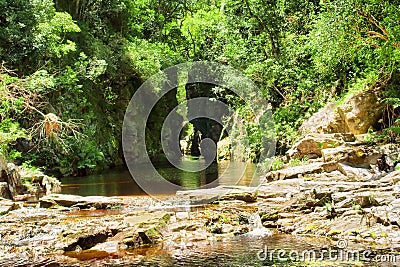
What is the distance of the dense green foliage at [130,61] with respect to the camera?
12562mm

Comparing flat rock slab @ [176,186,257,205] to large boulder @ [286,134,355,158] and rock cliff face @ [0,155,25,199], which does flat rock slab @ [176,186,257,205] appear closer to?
large boulder @ [286,134,355,158]

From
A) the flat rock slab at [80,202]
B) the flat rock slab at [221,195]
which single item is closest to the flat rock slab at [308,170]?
the flat rock slab at [221,195]

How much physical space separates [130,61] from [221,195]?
16.5 metres

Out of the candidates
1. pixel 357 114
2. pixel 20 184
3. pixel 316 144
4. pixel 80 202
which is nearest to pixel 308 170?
pixel 316 144

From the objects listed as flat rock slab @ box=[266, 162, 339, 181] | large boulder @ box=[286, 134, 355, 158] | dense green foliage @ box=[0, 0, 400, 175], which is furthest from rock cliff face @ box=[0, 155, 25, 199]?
large boulder @ box=[286, 134, 355, 158]

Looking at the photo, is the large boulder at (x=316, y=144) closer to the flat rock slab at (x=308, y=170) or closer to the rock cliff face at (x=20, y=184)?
the flat rock slab at (x=308, y=170)

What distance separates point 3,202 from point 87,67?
12.9 meters

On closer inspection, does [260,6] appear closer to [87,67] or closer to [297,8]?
[297,8]

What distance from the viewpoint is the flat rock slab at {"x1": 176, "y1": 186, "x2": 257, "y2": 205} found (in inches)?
416

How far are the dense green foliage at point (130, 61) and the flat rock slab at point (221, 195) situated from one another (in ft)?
12.3

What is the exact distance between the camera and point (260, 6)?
1972 centimetres

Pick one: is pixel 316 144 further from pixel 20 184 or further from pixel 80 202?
pixel 20 184

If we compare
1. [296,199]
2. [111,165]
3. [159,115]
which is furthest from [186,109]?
[296,199]

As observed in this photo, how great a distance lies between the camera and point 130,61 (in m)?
25.8
